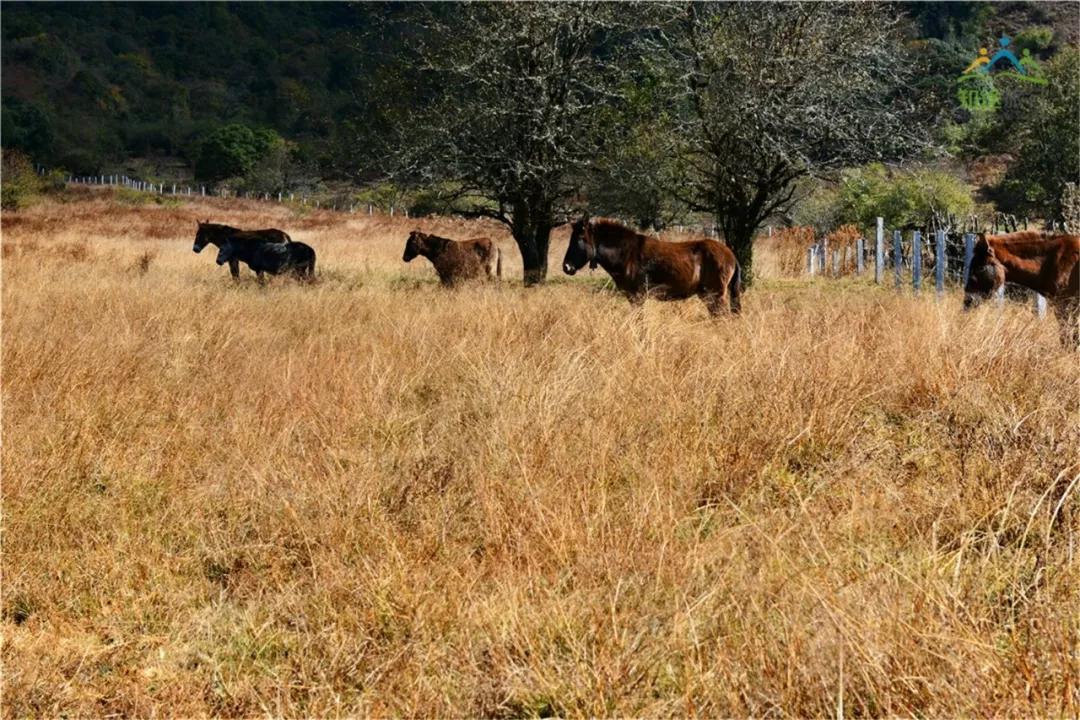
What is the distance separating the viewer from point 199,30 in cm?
17188

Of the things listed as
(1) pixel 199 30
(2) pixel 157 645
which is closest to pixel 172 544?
(2) pixel 157 645

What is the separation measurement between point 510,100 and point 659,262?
709 cm

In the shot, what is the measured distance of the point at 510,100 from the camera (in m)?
17.0

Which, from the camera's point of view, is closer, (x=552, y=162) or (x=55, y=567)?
(x=55, y=567)

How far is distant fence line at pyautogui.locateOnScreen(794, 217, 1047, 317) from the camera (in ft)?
51.1

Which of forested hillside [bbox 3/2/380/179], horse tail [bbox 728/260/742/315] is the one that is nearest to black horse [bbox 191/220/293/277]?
horse tail [bbox 728/260/742/315]

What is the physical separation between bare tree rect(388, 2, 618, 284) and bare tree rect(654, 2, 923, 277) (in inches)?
73.2

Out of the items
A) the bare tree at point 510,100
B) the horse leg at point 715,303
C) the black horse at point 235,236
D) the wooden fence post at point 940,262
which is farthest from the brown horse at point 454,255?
the wooden fence post at point 940,262

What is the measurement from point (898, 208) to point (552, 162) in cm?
1796

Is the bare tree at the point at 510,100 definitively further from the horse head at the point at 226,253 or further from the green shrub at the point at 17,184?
the green shrub at the point at 17,184

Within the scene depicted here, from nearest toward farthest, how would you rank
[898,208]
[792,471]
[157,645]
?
1. [157,645]
2. [792,471]
3. [898,208]

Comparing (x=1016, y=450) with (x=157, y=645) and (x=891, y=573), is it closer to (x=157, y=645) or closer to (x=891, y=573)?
(x=891, y=573)

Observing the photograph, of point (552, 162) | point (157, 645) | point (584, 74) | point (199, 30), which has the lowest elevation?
point (157, 645)

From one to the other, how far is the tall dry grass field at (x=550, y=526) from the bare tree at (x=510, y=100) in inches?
396
